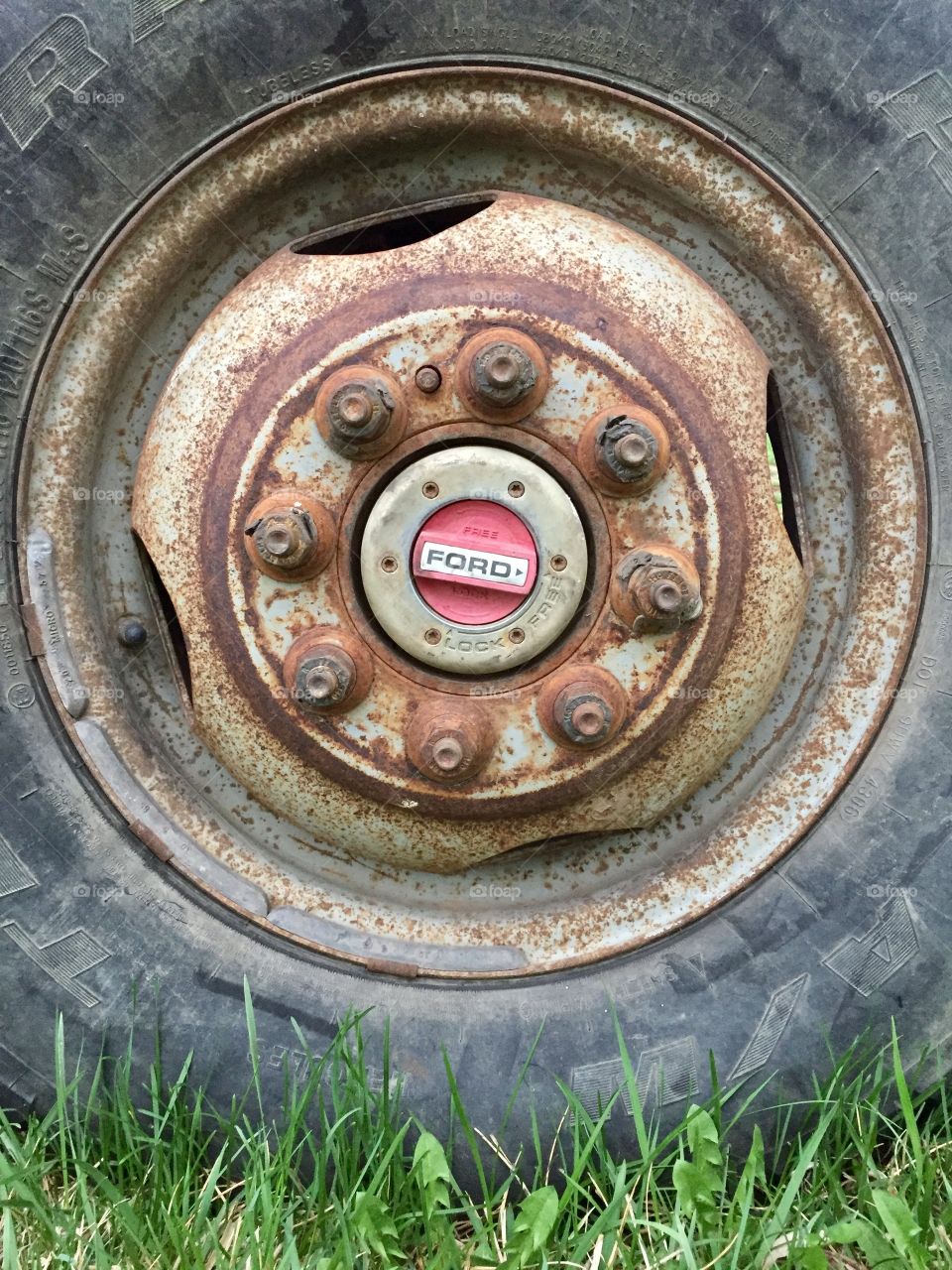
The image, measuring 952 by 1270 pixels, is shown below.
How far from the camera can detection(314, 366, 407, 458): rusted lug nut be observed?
1203 mm

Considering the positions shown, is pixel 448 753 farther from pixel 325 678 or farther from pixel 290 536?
pixel 290 536

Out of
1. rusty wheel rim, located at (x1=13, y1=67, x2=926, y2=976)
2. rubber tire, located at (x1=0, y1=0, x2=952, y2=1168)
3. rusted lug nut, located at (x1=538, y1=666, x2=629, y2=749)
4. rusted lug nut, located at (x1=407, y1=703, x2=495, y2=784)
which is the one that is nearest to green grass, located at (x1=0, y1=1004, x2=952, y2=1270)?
rubber tire, located at (x1=0, y1=0, x2=952, y2=1168)

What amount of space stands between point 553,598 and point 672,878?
1.46 ft

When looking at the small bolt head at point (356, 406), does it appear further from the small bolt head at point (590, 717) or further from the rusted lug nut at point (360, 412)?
the small bolt head at point (590, 717)

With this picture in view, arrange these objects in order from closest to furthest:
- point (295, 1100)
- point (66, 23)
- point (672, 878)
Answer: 1. point (66, 23)
2. point (295, 1100)
3. point (672, 878)

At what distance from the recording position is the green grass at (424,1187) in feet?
4.00

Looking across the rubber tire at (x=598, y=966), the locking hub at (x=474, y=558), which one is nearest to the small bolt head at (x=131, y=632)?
the rubber tire at (x=598, y=966)

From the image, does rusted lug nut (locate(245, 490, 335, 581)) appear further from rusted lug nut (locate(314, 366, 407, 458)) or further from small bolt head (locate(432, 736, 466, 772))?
small bolt head (locate(432, 736, 466, 772))

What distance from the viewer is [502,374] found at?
1195 millimetres

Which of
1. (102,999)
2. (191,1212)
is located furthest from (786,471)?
(191,1212)

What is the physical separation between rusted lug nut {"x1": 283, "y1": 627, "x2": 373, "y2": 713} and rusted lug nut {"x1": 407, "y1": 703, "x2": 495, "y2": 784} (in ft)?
0.29

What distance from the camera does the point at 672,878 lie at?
1.41 meters

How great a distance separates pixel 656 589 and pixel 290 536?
17.9 inches

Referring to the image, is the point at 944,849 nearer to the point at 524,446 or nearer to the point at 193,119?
the point at 524,446
